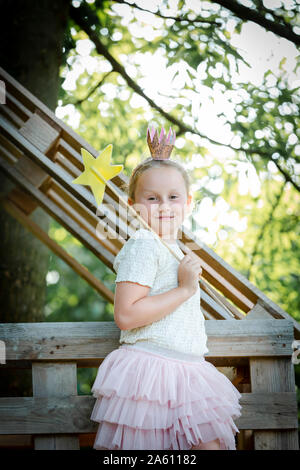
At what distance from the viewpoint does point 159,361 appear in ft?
6.40

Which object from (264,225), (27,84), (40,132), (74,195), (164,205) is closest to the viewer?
(164,205)

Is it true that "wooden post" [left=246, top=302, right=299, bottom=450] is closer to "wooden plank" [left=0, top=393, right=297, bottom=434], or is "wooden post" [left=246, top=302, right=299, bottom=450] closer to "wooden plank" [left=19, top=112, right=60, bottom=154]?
"wooden plank" [left=0, top=393, right=297, bottom=434]

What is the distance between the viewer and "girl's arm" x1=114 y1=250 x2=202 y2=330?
1923 millimetres

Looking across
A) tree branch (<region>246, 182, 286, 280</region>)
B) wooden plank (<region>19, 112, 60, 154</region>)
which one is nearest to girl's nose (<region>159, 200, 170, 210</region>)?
wooden plank (<region>19, 112, 60, 154</region>)

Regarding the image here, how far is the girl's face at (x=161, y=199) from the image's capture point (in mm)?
2154

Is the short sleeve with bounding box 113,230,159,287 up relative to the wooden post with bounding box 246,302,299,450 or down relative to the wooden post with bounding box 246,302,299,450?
up

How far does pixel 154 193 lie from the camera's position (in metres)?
2.17

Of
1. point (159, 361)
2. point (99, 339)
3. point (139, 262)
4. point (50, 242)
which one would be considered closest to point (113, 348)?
point (99, 339)

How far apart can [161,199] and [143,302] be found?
480 millimetres

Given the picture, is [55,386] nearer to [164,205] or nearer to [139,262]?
[139,262]

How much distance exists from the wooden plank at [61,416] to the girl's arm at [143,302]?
542 mm

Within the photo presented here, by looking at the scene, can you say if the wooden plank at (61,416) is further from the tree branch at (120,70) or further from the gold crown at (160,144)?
the tree branch at (120,70)

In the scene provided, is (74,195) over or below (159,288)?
over
